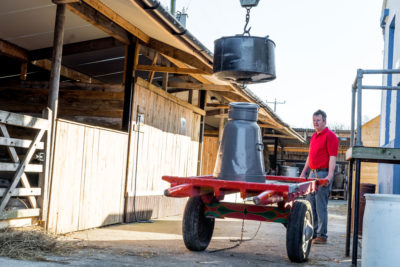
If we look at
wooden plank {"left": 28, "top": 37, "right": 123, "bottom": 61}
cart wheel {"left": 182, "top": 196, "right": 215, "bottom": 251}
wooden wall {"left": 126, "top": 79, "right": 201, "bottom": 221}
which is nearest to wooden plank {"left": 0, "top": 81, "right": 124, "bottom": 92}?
wooden wall {"left": 126, "top": 79, "right": 201, "bottom": 221}

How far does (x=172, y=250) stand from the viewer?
616 cm

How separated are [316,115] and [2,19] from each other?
4855 millimetres

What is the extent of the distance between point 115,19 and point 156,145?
9.50 feet

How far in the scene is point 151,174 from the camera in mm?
9875

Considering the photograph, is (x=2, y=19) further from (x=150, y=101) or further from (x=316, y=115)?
(x=316, y=115)

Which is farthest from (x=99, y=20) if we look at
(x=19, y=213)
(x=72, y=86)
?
(x=19, y=213)

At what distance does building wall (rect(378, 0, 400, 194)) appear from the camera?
28.1 feet

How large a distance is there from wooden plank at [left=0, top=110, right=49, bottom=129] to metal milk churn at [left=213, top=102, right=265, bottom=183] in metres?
2.22

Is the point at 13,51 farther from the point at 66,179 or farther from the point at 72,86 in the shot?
the point at 66,179

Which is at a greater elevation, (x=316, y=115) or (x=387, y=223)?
(x=316, y=115)

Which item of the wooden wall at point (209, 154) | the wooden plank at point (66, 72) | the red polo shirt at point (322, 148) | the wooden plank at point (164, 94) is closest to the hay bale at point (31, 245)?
the red polo shirt at point (322, 148)

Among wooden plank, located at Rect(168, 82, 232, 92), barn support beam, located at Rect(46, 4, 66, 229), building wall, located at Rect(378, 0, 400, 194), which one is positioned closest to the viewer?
barn support beam, located at Rect(46, 4, 66, 229)

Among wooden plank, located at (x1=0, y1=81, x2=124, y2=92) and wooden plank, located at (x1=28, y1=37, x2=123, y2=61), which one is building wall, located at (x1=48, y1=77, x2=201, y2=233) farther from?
wooden plank, located at (x1=28, y1=37, x2=123, y2=61)

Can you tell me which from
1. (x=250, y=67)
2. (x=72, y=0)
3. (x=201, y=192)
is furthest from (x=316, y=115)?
(x=72, y=0)
